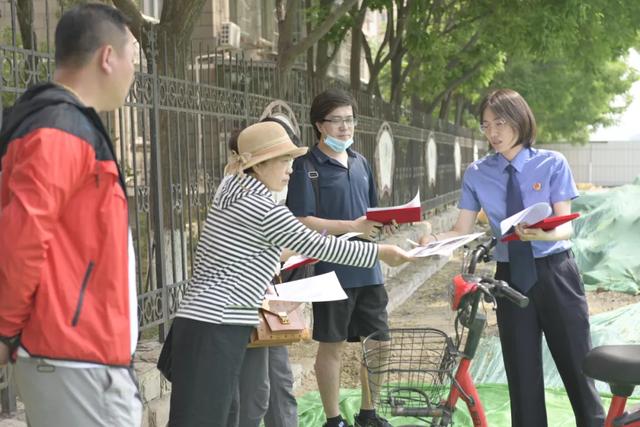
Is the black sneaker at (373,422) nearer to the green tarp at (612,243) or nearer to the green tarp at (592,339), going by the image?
the green tarp at (592,339)

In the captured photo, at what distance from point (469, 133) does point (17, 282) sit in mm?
27032

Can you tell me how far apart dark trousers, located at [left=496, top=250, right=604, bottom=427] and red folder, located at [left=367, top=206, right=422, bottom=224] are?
0.76m

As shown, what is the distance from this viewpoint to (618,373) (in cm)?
391

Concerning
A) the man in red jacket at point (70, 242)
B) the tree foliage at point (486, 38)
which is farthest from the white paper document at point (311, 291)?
the tree foliage at point (486, 38)

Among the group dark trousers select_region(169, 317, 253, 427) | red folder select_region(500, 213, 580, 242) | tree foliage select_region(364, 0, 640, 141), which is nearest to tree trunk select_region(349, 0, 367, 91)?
tree foliage select_region(364, 0, 640, 141)

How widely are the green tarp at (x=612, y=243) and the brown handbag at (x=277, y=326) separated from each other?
8.76 m

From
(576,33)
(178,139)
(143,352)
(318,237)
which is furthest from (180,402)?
(576,33)

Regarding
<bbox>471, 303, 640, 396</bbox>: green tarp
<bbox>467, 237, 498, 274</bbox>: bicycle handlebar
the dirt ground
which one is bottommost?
the dirt ground

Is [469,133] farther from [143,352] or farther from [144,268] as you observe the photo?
[143,352]

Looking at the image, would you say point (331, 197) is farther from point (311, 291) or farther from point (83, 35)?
point (83, 35)

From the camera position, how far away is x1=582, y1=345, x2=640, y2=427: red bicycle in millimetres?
3889

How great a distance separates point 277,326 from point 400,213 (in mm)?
763

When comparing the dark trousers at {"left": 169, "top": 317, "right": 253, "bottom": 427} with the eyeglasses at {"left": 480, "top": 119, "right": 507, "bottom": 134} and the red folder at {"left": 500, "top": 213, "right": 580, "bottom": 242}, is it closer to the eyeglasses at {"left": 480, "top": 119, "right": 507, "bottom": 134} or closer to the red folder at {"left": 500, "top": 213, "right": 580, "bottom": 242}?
the red folder at {"left": 500, "top": 213, "right": 580, "bottom": 242}

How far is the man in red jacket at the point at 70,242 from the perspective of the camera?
2637 millimetres
